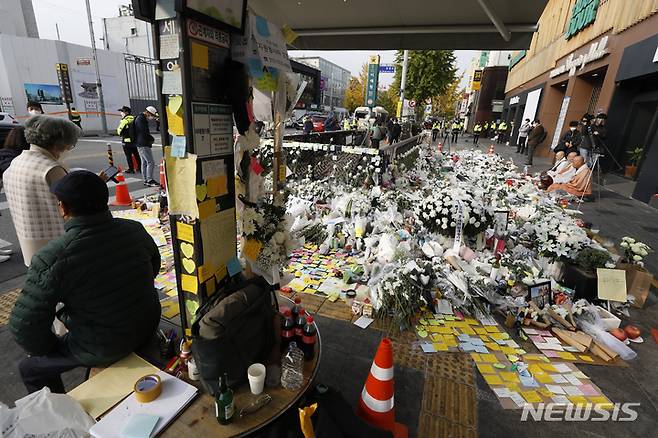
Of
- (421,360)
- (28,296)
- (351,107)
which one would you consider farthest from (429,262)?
(351,107)

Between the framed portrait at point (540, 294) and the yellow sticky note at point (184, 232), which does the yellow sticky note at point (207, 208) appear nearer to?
the yellow sticky note at point (184, 232)

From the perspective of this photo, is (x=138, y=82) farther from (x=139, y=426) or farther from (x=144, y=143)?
(x=139, y=426)

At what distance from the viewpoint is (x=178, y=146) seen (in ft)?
5.90

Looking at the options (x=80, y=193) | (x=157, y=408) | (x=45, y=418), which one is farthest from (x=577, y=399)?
(x=80, y=193)

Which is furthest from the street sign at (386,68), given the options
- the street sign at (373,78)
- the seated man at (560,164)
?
the seated man at (560,164)

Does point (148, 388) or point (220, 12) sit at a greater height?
point (220, 12)

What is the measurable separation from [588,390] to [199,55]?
13.5 feet

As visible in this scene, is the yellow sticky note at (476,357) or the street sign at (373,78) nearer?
the yellow sticky note at (476,357)

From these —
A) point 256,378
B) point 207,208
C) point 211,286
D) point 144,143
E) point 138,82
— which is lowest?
point 256,378

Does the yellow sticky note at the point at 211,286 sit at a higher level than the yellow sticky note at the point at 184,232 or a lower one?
lower

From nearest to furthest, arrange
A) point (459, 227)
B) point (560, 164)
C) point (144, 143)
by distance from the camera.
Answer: point (459, 227) < point (144, 143) < point (560, 164)

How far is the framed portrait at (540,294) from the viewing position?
388 cm

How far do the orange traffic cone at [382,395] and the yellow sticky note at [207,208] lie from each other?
1414mm
